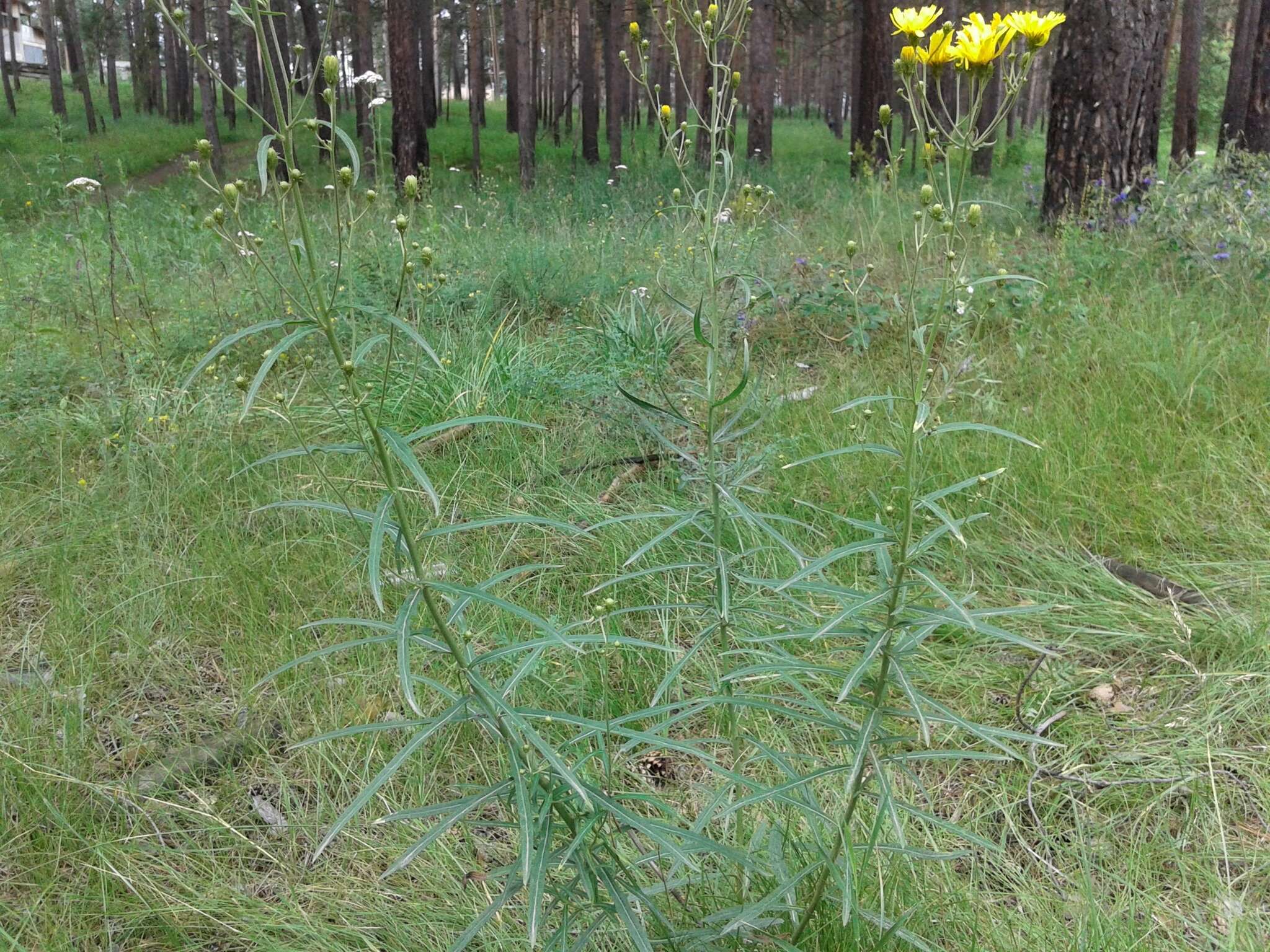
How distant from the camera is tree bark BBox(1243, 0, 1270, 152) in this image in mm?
8562

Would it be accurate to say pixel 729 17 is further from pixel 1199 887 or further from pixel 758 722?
pixel 1199 887

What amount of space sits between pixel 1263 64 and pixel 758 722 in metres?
9.72

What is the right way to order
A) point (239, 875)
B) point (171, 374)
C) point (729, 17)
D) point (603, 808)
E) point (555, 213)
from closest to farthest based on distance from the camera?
point (603, 808), point (729, 17), point (239, 875), point (171, 374), point (555, 213)

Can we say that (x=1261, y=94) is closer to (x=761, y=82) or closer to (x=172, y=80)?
(x=761, y=82)

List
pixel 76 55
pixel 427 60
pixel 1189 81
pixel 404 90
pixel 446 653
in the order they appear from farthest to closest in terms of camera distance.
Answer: pixel 76 55 < pixel 427 60 < pixel 1189 81 < pixel 404 90 < pixel 446 653

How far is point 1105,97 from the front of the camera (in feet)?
18.0

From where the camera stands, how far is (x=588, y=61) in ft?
62.0

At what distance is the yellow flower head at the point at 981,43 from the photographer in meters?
1.25

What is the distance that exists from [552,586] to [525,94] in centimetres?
1004

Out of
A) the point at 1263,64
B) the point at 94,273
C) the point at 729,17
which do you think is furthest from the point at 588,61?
the point at 729,17

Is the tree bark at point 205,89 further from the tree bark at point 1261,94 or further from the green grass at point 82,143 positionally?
the tree bark at point 1261,94

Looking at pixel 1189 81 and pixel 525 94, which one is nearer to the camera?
pixel 525 94

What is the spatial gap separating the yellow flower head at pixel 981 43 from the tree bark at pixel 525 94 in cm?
953

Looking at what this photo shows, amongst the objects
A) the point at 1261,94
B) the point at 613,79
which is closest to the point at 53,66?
the point at 613,79
